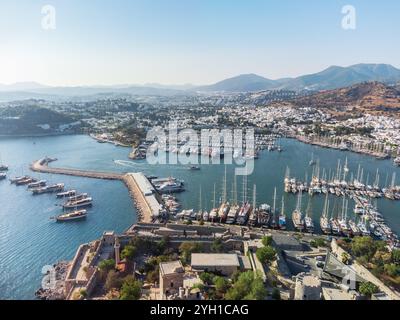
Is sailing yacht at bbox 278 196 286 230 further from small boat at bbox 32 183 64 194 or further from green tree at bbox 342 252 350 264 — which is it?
small boat at bbox 32 183 64 194

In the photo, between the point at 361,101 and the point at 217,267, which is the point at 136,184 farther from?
the point at 361,101

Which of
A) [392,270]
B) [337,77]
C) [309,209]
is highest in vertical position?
[337,77]

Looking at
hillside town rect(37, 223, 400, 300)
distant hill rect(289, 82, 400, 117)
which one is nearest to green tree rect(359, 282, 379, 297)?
hillside town rect(37, 223, 400, 300)

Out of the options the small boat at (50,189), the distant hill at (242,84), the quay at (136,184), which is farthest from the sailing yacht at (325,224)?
the distant hill at (242,84)

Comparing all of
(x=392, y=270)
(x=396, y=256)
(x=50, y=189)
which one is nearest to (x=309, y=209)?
(x=396, y=256)

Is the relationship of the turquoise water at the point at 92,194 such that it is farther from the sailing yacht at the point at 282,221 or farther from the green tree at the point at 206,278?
the green tree at the point at 206,278
